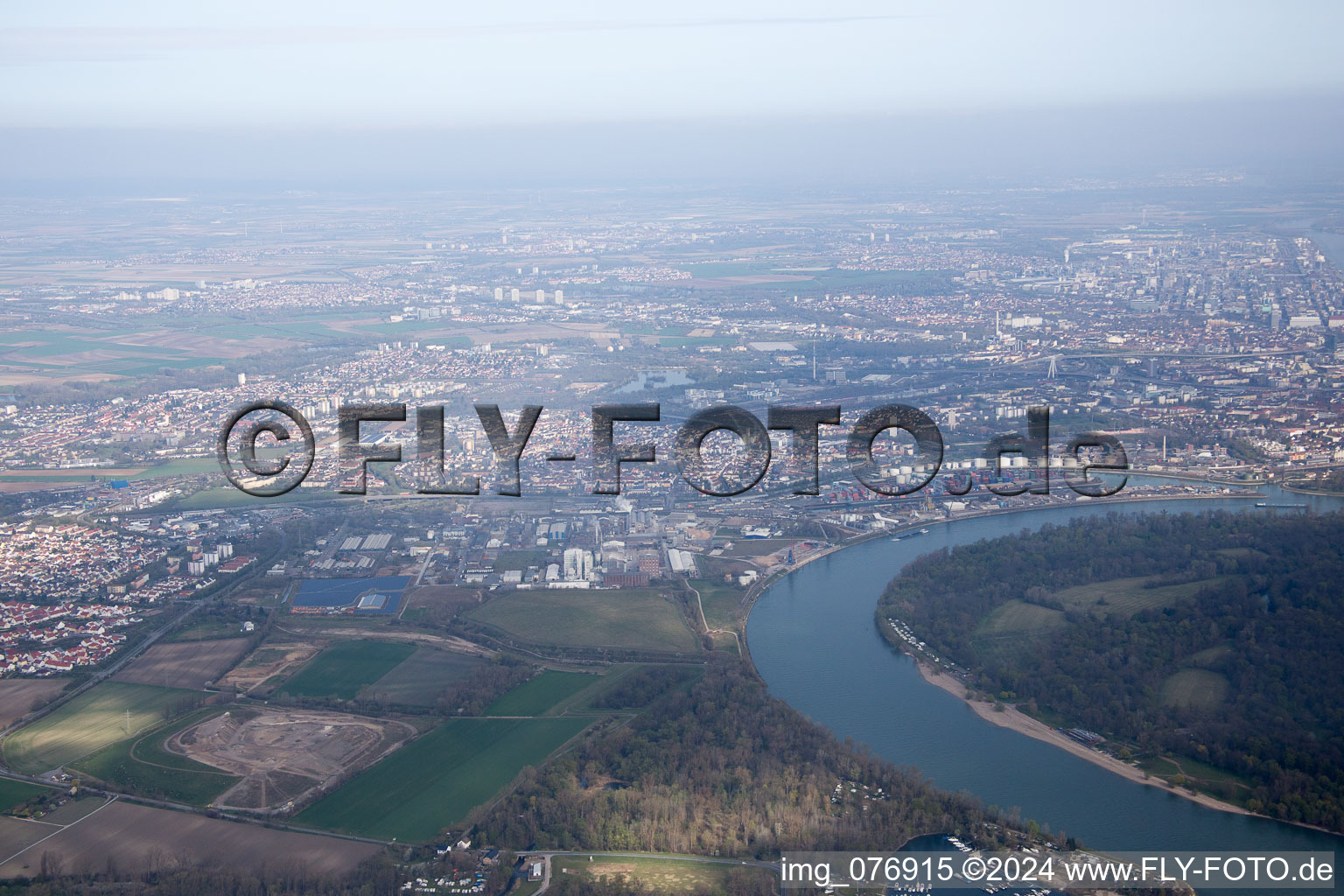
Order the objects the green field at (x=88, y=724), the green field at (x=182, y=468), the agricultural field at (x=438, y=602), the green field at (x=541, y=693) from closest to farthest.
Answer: the green field at (x=88, y=724), the green field at (x=541, y=693), the agricultural field at (x=438, y=602), the green field at (x=182, y=468)

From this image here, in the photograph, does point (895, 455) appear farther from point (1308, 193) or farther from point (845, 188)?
point (845, 188)

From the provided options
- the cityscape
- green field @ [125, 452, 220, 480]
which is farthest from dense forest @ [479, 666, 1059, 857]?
green field @ [125, 452, 220, 480]

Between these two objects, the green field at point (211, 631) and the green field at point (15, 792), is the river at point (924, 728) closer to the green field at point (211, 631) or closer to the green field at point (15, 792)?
the green field at point (211, 631)

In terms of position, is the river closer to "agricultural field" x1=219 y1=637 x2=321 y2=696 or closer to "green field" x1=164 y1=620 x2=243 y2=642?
"agricultural field" x1=219 y1=637 x2=321 y2=696

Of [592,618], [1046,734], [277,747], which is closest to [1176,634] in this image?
[1046,734]

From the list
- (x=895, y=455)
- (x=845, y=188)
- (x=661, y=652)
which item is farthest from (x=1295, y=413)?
(x=845, y=188)

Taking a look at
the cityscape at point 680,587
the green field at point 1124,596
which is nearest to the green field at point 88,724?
the cityscape at point 680,587
